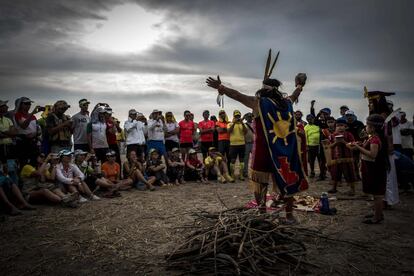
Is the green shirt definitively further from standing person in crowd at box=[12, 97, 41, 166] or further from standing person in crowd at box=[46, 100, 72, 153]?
standing person in crowd at box=[12, 97, 41, 166]

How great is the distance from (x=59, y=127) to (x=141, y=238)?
15.8 feet

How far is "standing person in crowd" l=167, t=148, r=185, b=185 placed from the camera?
34.4ft

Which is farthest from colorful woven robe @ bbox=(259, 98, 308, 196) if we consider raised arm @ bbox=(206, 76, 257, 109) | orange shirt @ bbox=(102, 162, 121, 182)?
orange shirt @ bbox=(102, 162, 121, 182)

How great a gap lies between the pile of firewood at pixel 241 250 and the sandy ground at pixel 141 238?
0.19 metres

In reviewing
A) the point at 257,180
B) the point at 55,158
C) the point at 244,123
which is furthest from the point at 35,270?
the point at 244,123

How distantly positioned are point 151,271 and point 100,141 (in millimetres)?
6316

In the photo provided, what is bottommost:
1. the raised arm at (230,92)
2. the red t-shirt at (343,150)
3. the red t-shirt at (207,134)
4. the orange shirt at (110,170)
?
the orange shirt at (110,170)

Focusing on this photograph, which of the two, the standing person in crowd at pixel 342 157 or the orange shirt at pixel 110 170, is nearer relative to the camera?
the standing person in crowd at pixel 342 157

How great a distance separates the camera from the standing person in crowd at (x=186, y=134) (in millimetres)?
11477

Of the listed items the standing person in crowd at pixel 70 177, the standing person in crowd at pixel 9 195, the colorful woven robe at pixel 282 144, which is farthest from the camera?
the standing person in crowd at pixel 70 177

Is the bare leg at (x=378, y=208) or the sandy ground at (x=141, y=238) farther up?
the bare leg at (x=378, y=208)

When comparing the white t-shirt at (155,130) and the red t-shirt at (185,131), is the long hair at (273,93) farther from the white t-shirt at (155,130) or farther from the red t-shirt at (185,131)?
the red t-shirt at (185,131)

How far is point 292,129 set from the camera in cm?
470

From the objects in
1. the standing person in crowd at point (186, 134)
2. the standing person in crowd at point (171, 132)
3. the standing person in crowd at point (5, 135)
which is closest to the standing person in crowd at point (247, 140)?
the standing person in crowd at point (186, 134)
